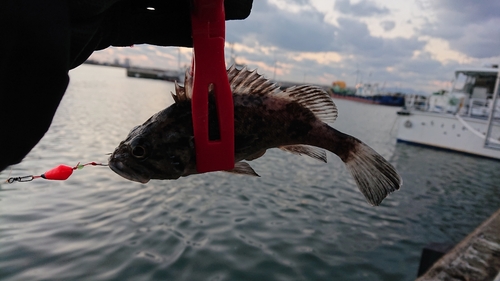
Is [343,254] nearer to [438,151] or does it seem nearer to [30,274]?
[30,274]

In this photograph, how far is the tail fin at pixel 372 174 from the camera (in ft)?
7.02

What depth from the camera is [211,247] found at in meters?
8.16

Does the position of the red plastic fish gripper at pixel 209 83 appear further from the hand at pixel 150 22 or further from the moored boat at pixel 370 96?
the moored boat at pixel 370 96

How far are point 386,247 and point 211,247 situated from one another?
514 cm

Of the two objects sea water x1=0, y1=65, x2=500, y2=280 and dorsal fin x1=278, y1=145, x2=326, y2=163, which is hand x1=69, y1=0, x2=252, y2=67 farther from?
sea water x1=0, y1=65, x2=500, y2=280

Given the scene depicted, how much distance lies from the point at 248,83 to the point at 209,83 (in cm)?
50

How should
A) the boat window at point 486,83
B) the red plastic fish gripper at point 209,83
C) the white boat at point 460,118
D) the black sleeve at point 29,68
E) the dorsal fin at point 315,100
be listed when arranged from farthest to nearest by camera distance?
the boat window at point 486,83 → the white boat at point 460,118 → the dorsal fin at point 315,100 → the red plastic fish gripper at point 209,83 → the black sleeve at point 29,68

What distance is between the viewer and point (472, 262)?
18.7ft

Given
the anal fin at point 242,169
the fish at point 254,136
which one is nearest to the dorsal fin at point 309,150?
the fish at point 254,136

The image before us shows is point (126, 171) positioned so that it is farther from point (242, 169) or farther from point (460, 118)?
point (460, 118)

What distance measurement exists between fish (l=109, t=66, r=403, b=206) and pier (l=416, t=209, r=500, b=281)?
3986 millimetres

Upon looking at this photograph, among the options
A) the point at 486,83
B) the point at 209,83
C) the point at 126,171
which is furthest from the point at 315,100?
the point at 486,83

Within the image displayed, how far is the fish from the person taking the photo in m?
1.94

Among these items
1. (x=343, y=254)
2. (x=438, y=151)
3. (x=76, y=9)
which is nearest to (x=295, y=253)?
(x=343, y=254)
